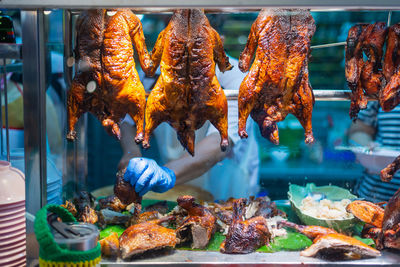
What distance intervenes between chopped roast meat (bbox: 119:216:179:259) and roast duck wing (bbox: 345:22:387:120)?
167 cm

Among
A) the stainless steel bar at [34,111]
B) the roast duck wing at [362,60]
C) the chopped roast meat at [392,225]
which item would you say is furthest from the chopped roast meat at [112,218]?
the roast duck wing at [362,60]

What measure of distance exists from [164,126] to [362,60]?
1711 millimetres

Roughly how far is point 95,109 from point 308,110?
1.55 m

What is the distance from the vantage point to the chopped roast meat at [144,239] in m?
2.13

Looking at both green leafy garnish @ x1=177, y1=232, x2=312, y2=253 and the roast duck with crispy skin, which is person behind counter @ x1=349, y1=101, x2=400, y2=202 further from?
green leafy garnish @ x1=177, y1=232, x2=312, y2=253

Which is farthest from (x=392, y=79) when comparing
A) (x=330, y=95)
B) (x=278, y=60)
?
(x=278, y=60)

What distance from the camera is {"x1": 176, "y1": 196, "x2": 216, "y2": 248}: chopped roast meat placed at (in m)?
2.35

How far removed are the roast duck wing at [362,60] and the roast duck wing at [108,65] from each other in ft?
4.78

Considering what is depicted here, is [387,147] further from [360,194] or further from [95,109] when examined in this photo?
[95,109]

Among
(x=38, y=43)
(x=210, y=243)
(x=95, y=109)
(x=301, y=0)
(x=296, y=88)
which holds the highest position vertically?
(x=301, y=0)

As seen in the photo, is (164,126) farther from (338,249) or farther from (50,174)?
(338,249)

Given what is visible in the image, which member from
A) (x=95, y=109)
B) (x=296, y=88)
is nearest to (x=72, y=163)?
(x=95, y=109)

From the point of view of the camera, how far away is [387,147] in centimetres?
374

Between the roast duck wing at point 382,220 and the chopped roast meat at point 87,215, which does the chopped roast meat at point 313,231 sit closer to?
the roast duck wing at point 382,220
